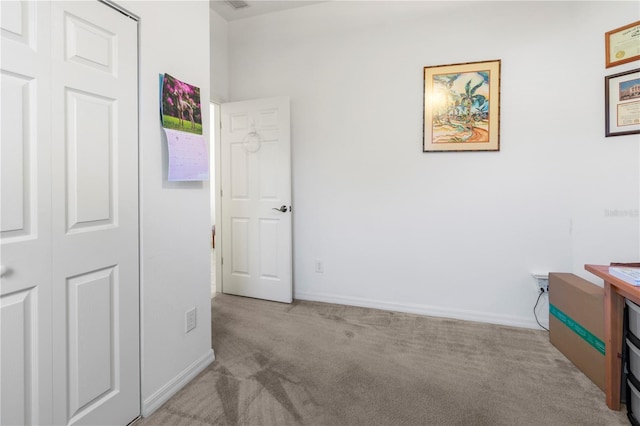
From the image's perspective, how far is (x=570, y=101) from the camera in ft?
8.25

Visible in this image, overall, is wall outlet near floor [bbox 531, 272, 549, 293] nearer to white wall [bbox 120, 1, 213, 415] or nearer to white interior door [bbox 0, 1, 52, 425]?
white wall [bbox 120, 1, 213, 415]

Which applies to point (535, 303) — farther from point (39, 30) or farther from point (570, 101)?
point (39, 30)

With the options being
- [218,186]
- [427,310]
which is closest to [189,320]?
[218,186]

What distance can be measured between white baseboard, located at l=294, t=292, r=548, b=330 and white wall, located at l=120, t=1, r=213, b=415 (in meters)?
1.42

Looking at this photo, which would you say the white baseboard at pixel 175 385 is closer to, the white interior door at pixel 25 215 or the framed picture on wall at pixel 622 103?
the white interior door at pixel 25 215

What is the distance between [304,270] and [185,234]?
168 cm

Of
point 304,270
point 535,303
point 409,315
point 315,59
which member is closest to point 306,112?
point 315,59

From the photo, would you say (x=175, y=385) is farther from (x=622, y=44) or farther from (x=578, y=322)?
(x=622, y=44)

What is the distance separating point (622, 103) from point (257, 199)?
305 centimetres

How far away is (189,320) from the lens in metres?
1.94

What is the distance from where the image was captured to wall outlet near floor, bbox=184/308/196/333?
191 centimetres

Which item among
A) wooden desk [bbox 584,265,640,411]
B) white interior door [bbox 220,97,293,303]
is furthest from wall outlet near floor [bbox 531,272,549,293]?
white interior door [bbox 220,97,293,303]

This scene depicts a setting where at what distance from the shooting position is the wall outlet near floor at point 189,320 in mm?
1906

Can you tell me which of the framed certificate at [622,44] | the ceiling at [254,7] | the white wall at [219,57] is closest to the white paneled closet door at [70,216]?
the white wall at [219,57]
